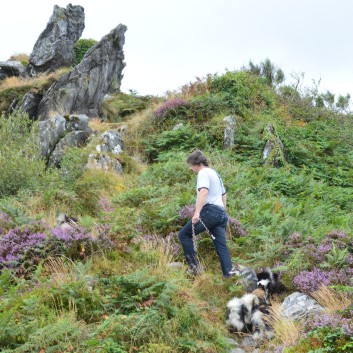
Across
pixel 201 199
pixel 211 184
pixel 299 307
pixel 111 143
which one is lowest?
pixel 299 307

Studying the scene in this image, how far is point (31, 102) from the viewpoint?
73.5ft

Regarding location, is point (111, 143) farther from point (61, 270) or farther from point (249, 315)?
point (249, 315)

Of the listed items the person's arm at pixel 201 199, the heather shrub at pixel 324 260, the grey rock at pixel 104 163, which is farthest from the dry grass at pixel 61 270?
the grey rock at pixel 104 163

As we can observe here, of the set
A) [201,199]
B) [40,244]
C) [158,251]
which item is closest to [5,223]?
[40,244]

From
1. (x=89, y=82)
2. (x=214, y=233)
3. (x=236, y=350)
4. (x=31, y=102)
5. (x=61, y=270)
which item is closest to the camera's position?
(x=236, y=350)

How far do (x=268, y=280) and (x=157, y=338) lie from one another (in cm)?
231

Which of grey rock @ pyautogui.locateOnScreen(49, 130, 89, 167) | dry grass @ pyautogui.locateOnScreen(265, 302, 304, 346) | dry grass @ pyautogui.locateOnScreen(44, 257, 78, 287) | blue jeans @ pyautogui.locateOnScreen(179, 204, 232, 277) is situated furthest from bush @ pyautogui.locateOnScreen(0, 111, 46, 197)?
dry grass @ pyautogui.locateOnScreen(265, 302, 304, 346)

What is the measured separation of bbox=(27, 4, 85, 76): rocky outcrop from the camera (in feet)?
90.8

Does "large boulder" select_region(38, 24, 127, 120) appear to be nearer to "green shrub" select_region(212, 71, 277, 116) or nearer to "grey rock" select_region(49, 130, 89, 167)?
"grey rock" select_region(49, 130, 89, 167)

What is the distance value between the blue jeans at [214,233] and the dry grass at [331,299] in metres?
1.45

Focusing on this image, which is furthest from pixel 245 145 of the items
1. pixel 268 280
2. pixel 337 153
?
pixel 268 280

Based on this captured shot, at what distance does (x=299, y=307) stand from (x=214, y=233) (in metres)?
1.83

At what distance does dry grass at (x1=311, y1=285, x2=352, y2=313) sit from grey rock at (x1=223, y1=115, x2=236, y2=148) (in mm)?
10820

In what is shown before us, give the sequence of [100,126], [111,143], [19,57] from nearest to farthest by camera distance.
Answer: [111,143], [100,126], [19,57]
